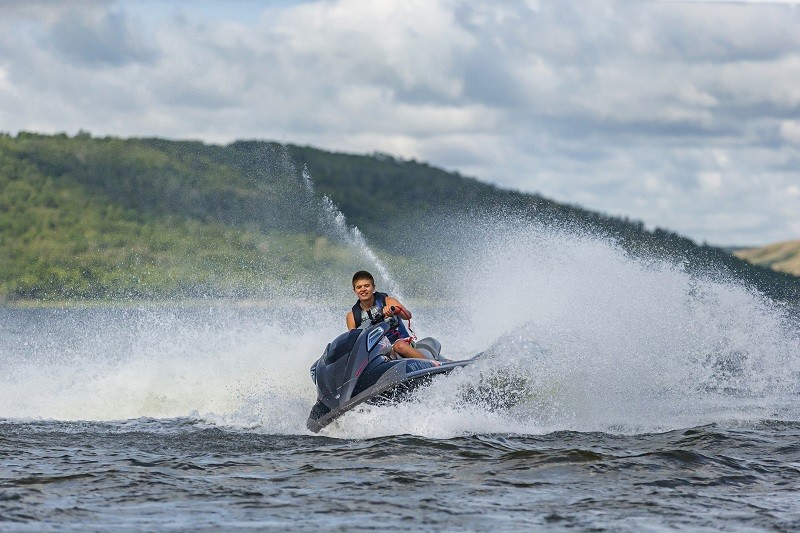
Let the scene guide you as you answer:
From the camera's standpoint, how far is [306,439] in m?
11.9

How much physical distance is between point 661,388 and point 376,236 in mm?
85987

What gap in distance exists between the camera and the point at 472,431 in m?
12.0

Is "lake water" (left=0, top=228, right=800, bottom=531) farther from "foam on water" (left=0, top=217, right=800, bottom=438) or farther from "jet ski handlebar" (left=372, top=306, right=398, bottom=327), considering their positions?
"jet ski handlebar" (left=372, top=306, right=398, bottom=327)

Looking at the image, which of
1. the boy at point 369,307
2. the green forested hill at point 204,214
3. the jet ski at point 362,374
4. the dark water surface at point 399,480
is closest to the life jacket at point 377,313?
the boy at point 369,307

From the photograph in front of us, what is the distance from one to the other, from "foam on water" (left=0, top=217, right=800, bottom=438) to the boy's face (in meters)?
1.43

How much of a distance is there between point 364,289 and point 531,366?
215cm

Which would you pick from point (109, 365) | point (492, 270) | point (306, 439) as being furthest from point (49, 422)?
point (492, 270)

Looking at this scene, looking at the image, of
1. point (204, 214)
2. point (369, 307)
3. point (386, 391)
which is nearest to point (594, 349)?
point (369, 307)

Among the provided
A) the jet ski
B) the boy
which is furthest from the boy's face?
the jet ski

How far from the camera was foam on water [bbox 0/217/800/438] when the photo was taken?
12.5 metres

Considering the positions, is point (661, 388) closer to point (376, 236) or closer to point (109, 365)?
point (109, 365)

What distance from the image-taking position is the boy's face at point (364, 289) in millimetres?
13445

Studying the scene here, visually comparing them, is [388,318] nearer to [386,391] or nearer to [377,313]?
[377,313]

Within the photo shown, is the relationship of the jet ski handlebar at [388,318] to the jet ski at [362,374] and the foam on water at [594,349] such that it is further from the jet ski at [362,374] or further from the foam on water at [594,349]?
the foam on water at [594,349]
